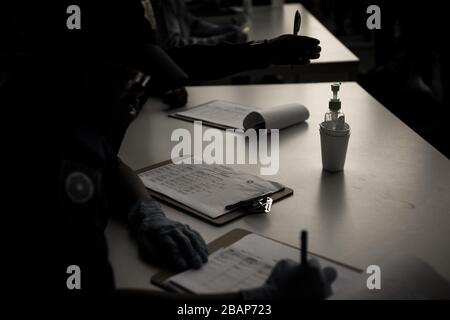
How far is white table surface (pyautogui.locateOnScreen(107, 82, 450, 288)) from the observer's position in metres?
0.93

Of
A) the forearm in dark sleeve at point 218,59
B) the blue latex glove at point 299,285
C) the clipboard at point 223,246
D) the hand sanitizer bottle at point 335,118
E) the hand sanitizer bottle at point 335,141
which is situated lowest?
the clipboard at point 223,246

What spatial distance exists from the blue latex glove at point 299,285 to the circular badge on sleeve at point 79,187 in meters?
0.27

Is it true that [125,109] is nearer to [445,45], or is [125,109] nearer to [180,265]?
[180,265]

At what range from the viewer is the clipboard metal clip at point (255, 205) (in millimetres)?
1071

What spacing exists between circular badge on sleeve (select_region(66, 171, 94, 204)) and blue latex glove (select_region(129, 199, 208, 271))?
8.1 inches

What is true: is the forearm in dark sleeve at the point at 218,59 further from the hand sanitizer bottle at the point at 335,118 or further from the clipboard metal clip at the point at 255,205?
the clipboard metal clip at the point at 255,205

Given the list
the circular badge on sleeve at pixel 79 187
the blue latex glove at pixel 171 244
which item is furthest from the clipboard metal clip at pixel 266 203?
the circular badge on sleeve at pixel 79 187

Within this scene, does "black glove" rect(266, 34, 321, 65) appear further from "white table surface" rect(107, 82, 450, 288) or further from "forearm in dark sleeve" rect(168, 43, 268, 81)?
"white table surface" rect(107, 82, 450, 288)

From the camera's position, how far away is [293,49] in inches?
55.8

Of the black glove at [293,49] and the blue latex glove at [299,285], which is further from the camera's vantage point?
the black glove at [293,49]

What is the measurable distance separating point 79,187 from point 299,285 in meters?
0.34

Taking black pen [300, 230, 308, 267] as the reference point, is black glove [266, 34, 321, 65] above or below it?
above

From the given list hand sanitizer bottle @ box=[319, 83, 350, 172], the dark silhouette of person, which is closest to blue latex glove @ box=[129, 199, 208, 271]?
the dark silhouette of person

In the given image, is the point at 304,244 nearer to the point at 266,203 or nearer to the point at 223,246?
the point at 223,246
